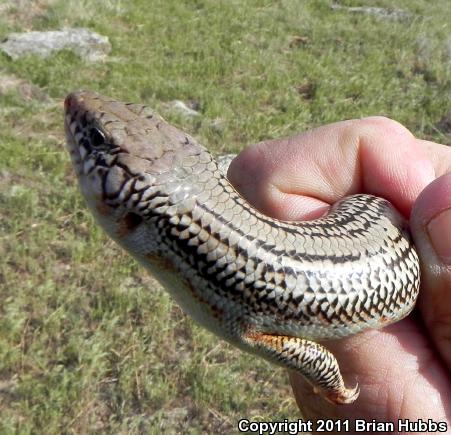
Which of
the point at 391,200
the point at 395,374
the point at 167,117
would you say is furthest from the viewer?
the point at 167,117

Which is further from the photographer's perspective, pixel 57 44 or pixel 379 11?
pixel 379 11

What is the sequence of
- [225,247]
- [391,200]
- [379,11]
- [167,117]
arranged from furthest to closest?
[379,11], [167,117], [391,200], [225,247]

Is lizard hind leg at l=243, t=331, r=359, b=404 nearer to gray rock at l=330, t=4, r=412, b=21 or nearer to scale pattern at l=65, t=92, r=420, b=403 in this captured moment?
scale pattern at l=65, t=92, r=420, b=403

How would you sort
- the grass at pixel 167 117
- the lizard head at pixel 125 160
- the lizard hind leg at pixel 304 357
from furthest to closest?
the grass at pixel 167 117, the lizard hind leg at pixel 304 357, the lizard head at pixel 125 160

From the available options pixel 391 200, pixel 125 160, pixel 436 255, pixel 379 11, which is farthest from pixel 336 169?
pixel 379 11

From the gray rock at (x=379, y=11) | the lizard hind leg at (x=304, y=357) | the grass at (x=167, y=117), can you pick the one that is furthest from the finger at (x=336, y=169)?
the gray rock at (x=379, y=11)

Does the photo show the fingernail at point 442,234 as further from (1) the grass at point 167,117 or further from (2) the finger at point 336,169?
(1) the grass at point 167,117

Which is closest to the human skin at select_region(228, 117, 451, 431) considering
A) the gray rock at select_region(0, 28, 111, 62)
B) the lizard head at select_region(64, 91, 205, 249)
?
the lizard head at select_region(64, 91, 205, 249)

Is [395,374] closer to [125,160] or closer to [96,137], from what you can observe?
[125,160]
